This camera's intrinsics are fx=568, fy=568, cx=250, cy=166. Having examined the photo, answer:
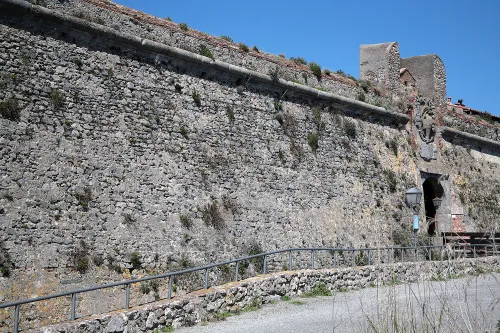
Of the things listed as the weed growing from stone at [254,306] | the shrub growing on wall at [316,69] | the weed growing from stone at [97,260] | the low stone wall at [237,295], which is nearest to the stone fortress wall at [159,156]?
the weed growing from stone at [97,260]

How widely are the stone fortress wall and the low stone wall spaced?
8.59 feet

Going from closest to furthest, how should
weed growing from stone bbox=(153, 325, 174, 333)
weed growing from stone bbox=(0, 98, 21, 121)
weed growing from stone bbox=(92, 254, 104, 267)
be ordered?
weed growing from stone bbox=(153, 325, 174, 333) < weed growing from stone bbox=(0, 98, 21, 121) < weed growing from stone bbox=(92, 254, 104, 267)

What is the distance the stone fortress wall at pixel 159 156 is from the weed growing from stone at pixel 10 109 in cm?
6

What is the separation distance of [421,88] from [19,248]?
697 inches

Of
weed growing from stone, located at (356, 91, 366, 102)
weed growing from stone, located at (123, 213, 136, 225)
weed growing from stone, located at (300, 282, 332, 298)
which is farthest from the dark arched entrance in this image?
weed growing from stone, located at (123, 213, 136, 225)

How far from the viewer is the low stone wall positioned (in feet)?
26.4

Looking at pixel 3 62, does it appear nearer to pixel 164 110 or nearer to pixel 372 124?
pixel 164 110

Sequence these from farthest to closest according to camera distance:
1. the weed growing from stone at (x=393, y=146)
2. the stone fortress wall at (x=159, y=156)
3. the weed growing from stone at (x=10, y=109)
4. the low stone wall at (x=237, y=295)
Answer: the weed growing from stone at (x=393, y=146), the stone fortress wall at (x=159, y=156), the weed growing from stone at (x=10, y=109), the low stone wall at (x=237, y=295)

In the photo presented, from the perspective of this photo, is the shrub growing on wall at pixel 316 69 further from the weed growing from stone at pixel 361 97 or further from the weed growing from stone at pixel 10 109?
the weed growing from stone at pixel 10 109

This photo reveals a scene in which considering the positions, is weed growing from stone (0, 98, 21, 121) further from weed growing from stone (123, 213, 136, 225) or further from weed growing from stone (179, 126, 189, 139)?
weed growing from stone (179, 126, 189, 139)

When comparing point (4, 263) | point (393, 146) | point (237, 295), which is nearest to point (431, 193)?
point (393, 146)

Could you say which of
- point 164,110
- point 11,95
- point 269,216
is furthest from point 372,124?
point 11,95

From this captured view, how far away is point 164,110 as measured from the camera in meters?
13.9

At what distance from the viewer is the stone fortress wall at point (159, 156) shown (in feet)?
37.3
